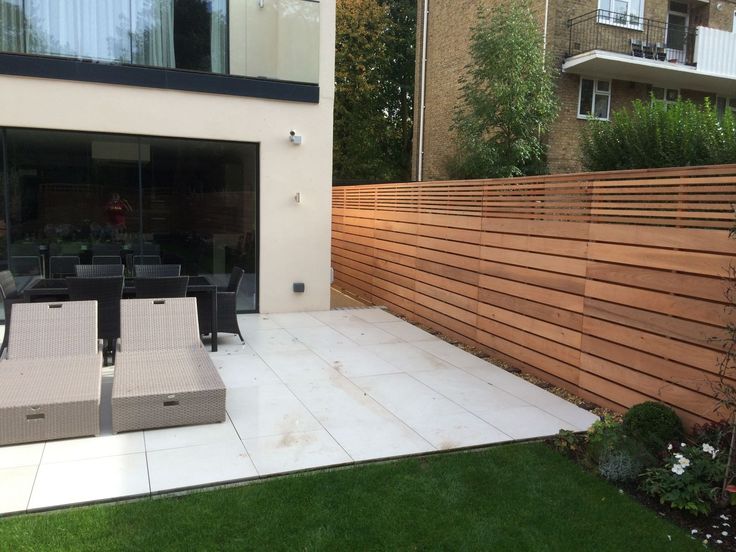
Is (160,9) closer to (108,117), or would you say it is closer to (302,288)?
(108,117)

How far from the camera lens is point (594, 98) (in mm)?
15453

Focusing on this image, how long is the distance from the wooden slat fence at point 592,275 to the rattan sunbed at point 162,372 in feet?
11.5

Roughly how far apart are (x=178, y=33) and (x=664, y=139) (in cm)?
731

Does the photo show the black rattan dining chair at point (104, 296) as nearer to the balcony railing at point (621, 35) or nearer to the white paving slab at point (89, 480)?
the white paving slab at point (89, 480)

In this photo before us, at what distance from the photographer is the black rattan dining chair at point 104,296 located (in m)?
6.38

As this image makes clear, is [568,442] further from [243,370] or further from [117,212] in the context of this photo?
[117,212]

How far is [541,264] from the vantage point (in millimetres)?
6500

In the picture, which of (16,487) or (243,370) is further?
(243,370)

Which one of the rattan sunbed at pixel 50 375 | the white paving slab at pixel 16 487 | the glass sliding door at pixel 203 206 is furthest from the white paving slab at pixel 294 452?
the glass sliding door at pixel 203 206

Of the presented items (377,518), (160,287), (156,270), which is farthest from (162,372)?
(156,270)

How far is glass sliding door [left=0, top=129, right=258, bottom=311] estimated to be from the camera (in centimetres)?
844

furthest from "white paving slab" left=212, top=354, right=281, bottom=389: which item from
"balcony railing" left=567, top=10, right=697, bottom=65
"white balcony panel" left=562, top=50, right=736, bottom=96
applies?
"balcony railing" left=567, top=10, right=697, bottom=65

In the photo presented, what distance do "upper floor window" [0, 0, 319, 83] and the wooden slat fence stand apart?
3.15m

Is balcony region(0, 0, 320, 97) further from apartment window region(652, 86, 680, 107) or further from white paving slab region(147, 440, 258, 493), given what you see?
apartment window region(652, 86, 680, 107)
